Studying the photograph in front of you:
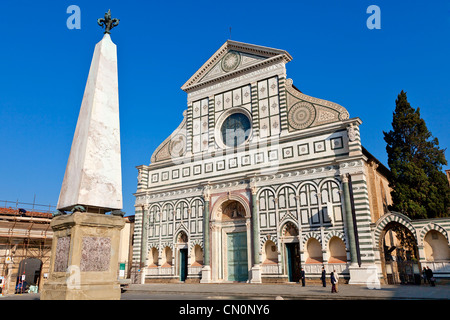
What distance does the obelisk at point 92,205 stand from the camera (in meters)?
7.63

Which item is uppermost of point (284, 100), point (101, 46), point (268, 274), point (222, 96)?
point (222, 96)

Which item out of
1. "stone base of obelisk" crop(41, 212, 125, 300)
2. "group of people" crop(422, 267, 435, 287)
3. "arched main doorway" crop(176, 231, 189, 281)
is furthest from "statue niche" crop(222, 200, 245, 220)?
"stone base of obelisk" crop(41, 212, 125, 300)

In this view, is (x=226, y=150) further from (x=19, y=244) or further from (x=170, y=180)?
(x=19, y=244)

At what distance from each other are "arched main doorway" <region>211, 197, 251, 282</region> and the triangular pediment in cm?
943

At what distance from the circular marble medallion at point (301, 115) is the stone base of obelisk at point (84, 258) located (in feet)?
52.9

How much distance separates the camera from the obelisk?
7633mm

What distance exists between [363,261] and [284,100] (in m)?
10.8

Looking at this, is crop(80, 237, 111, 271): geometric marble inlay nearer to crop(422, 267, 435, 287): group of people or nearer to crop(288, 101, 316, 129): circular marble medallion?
crop(422, 267, 435, 287): group of people

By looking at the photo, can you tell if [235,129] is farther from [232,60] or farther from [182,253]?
[182,253]

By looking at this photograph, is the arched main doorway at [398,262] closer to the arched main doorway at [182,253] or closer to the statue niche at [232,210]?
the statue niche at [232,210]

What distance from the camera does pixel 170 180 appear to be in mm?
27344

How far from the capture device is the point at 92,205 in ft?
26.6

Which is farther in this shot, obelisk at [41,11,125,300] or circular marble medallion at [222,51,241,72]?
circular marble medallion at [222,51,241,72]
